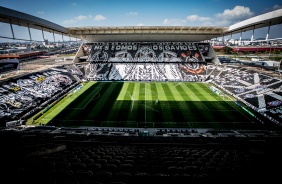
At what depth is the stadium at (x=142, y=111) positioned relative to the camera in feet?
18.2

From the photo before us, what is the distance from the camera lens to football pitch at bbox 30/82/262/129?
21688 mm

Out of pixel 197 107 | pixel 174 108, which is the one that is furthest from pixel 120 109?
pixel 197 107

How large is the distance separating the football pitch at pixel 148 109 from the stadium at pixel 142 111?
15cm

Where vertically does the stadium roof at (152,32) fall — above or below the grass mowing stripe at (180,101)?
above

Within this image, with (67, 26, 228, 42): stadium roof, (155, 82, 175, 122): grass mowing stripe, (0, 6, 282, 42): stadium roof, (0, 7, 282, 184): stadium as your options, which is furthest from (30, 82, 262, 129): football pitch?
(67, 26, 228, 42): stadium roof

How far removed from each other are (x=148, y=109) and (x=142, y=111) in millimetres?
1115

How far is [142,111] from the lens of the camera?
24750mm

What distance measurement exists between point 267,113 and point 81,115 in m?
25.6

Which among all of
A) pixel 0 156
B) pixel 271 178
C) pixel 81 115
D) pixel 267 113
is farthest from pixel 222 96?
pixel 0 156

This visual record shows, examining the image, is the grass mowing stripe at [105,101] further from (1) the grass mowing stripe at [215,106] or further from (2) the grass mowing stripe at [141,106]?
(1) the grass mowing stripe at [215,106]

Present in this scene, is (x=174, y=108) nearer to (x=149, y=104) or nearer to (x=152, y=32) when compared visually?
(x=149, y=104)

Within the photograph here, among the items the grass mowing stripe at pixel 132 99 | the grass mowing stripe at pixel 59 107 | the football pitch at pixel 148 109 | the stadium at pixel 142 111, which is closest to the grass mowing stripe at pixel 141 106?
the football pitch at pixel 148 109

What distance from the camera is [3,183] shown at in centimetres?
311

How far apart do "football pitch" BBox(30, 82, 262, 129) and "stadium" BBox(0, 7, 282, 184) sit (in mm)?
146
